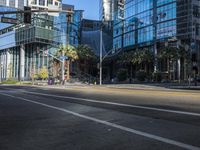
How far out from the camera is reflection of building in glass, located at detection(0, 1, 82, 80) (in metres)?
119

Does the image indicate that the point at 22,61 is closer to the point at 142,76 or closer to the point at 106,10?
the point at 106,10

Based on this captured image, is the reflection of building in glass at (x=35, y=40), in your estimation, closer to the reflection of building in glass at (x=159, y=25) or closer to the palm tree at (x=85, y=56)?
the palm tree at (x=85, y=56)

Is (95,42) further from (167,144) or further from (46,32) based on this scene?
(167,144)

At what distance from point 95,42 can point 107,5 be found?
15146mm

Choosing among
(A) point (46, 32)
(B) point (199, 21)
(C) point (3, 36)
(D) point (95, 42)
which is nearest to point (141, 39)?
(B) point (199, 21)

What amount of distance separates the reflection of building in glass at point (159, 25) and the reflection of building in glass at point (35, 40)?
17718mm

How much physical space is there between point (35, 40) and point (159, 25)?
1504 inches

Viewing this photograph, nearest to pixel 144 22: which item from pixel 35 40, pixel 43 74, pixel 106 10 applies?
pixel 43 74

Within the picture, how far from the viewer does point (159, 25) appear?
342 feet

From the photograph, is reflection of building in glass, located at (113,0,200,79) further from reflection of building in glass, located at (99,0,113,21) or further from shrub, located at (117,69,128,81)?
reflection of building in glass, located at (99,0,113,21)

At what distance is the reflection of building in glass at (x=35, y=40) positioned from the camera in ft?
391

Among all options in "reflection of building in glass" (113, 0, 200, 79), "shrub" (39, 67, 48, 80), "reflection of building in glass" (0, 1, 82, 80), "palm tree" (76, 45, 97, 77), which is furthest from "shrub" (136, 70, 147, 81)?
"shrub" (39, 67, 48, 80)

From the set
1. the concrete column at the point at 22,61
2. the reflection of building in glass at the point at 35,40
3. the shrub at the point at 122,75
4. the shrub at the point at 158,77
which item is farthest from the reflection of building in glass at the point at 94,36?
the shrub at the point at 158,77

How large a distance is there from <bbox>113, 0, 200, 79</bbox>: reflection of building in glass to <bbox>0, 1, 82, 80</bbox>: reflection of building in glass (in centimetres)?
1772
